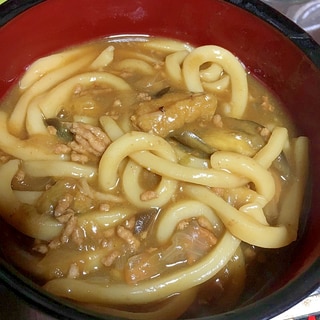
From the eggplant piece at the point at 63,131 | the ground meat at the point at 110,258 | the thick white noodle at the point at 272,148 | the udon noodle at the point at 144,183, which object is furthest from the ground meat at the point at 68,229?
the thick white noodle at the point at 272,148

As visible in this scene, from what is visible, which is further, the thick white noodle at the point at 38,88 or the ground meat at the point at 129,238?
the thick white noodle at the point at 38,88

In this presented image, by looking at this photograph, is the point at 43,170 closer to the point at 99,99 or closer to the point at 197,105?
the point at 99,99

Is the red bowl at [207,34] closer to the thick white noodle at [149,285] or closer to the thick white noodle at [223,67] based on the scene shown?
the thick white noodle at [223,67]

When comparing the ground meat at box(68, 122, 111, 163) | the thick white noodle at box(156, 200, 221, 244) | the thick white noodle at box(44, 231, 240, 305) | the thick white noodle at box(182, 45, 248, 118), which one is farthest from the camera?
the thick white noodle at box(182, 45, 248, 118)

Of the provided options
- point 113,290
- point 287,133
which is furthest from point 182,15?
point 113,290

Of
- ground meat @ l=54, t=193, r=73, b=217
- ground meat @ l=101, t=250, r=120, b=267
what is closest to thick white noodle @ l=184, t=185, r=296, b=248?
ground meat @ l=101, t=250, r=120, b=267

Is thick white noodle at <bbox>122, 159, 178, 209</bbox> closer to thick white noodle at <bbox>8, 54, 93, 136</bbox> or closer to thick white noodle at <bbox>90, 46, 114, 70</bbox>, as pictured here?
thick white noodle at <bbox>8, 54, 93, 136</bbox>

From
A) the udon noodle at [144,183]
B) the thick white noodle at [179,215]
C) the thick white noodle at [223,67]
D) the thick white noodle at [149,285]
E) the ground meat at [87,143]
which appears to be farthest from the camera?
the thick white noodle at [223,67]
